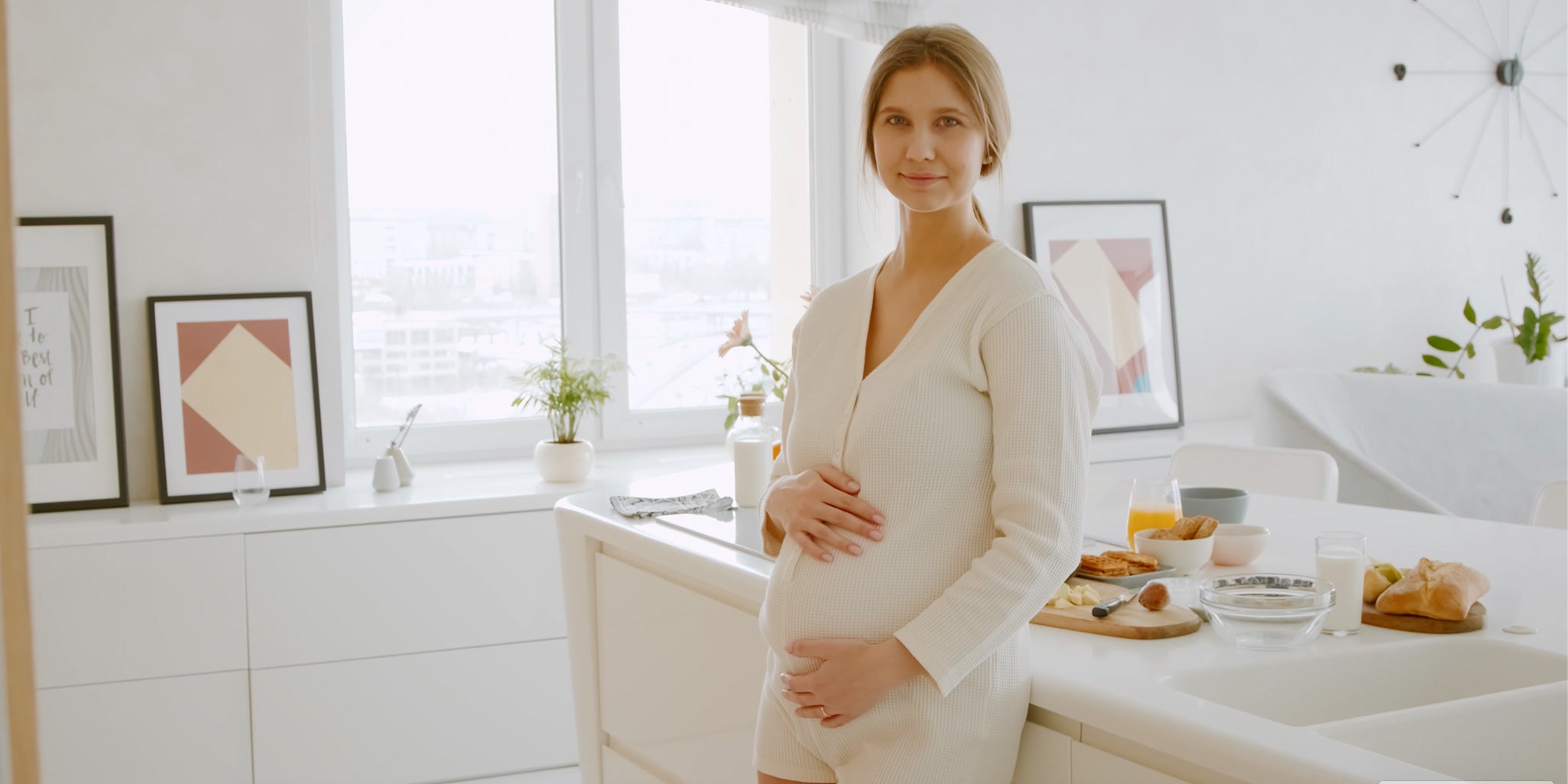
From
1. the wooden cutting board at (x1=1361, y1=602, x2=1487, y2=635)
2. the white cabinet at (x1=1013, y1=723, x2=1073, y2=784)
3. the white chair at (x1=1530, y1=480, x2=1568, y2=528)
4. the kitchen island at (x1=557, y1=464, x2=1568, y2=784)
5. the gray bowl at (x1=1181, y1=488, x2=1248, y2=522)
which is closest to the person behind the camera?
the kitchen island at (x1=557, y1=464, x2=1568, y2=784)

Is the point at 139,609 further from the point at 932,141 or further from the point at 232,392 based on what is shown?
the point at 932,141

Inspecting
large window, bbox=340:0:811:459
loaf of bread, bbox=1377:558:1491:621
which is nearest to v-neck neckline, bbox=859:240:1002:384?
loaf of bread, bbox=1377:558:1491:621

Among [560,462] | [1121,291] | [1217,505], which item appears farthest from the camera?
[1121,291]

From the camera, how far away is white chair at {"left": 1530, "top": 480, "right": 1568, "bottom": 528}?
6.57ft

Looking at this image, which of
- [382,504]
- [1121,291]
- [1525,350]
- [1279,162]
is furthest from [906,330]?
[1525,350]

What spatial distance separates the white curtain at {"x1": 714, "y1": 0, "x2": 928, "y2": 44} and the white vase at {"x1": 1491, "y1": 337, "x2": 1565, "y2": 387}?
7.65 ft

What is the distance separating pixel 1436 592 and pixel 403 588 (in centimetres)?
216

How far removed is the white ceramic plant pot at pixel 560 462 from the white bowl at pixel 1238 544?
6.00 feet

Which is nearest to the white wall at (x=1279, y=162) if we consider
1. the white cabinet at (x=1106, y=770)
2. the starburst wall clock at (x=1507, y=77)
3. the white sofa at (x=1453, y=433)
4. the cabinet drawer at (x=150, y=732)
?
the starburst wall clock at (x=1507, y=77)

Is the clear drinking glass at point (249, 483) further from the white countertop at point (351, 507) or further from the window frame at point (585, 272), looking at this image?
the window frame at point (585, 272)

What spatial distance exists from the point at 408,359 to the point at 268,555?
0.82 metres

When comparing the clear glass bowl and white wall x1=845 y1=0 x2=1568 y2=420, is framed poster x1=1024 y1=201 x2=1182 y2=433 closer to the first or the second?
white wall x1=845 y1=0 x2=1568 y2=420

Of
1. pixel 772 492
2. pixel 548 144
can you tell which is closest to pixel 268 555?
pixel 548 144

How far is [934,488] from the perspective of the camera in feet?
3.67
